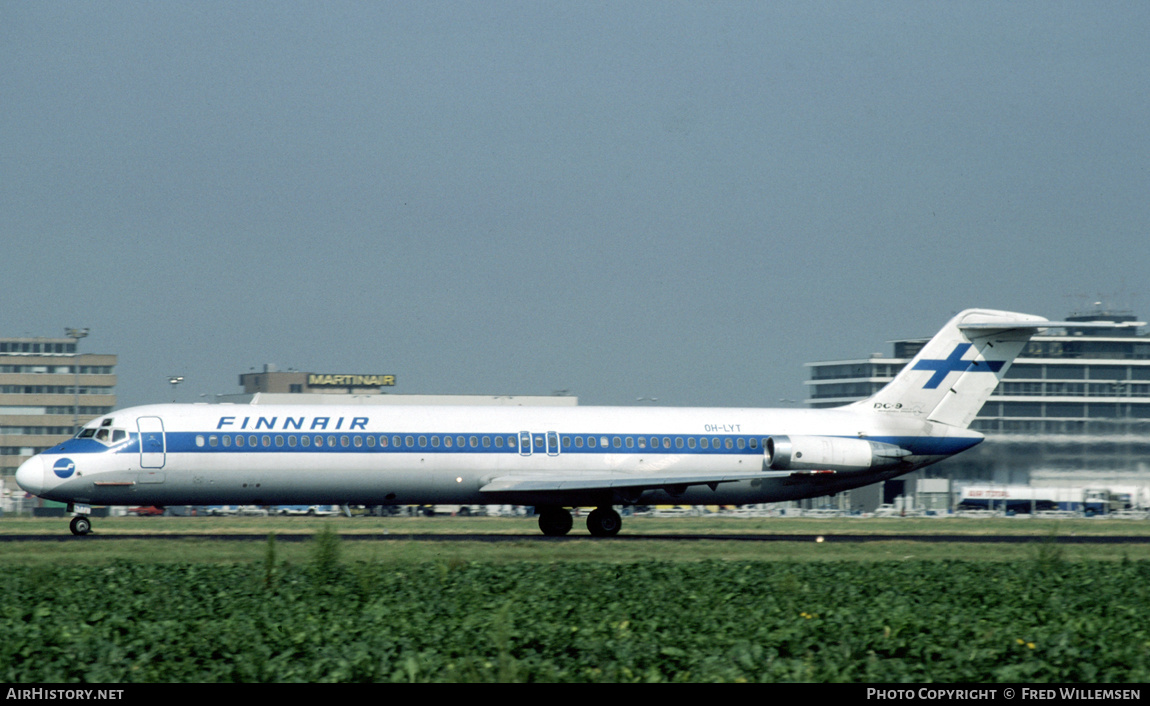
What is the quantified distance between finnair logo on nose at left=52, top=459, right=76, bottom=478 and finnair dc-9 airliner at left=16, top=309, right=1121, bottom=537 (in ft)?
0.09

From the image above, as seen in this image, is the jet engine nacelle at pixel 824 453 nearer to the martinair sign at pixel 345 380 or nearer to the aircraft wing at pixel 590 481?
the aircraft wing at pixel 590 481

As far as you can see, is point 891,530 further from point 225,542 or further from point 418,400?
point 418,400

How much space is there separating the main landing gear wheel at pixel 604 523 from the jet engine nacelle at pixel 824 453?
5.37 meters

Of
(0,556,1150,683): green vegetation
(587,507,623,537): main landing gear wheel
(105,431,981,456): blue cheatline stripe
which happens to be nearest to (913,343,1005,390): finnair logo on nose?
(105,431,981,456): blue cheatline stripe

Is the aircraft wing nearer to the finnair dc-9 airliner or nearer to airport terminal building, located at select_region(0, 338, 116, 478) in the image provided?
the finnair dc-9 airliner

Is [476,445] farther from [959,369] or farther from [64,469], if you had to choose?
[959,369]

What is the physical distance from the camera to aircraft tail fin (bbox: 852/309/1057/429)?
42969 mm

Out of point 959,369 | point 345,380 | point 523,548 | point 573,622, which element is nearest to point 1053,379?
point 345,380

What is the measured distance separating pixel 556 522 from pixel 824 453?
8.76 metres

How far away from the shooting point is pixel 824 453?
40.3 meters

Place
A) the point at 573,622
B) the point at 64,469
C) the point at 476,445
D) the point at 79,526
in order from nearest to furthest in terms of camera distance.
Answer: the point at 573,622 < the point at 64,469 < the point at 79,526 < the point at 476,445

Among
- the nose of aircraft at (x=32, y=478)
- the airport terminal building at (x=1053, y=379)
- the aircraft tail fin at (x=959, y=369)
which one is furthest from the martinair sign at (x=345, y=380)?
the nose of aircraft at (x=32, y=478)
